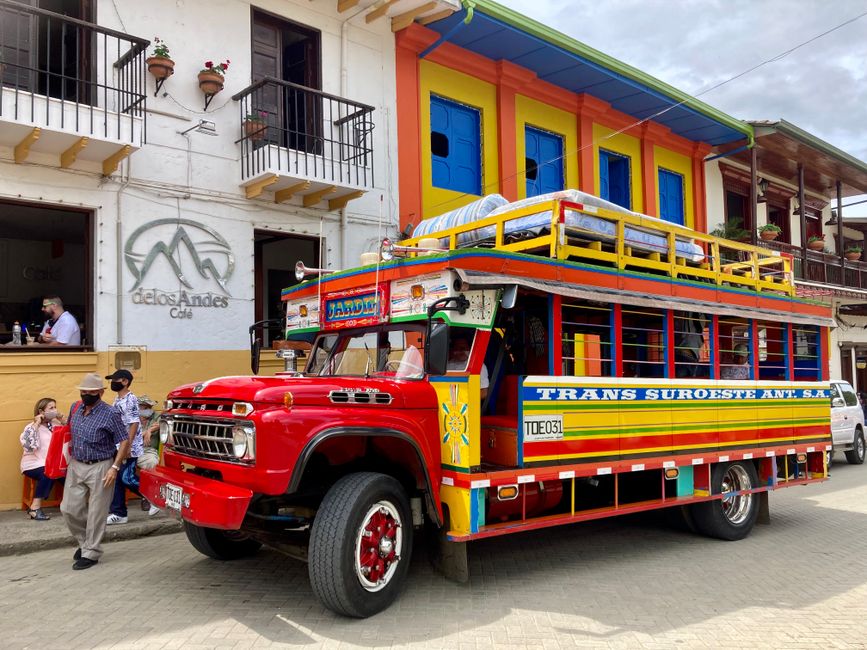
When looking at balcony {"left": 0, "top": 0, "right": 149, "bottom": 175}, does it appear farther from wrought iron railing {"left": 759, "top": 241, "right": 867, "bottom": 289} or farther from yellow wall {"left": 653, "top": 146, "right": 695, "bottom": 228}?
wrought iron railing {"left": 759, "top": 241, "right": 867, "bottom": 289}

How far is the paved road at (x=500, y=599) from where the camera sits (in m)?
4.84

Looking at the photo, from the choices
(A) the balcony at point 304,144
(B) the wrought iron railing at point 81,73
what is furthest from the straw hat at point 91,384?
(A) the balcony at point 304,144

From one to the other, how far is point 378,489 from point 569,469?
1908 millimetres

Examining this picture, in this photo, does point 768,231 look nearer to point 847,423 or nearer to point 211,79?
point 847,423

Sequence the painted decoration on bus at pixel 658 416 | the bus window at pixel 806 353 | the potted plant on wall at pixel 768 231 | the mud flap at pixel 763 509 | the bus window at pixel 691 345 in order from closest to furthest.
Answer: the painted decoration on bus at pixel 658 416
the bus window at pixel 691 345
the mud flap at pixel 763 509
the bus window at pixel 806 353
the potted plant on wall at pixel 768 231

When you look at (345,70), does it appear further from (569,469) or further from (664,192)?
(664,192)

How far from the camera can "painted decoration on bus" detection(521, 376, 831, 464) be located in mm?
6121

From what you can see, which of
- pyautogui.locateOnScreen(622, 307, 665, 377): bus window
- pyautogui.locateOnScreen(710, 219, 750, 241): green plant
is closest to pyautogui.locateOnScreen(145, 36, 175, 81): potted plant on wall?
pyautogui.locateOnScreen(622, 307, 665, 377): bus window

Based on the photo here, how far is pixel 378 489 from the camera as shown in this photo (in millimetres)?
5145

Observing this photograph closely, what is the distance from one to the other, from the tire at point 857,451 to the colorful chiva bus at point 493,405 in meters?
7.85

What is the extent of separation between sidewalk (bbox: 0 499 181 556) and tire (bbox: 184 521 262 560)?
2.85ft

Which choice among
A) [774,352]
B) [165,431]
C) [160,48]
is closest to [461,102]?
[160,48]

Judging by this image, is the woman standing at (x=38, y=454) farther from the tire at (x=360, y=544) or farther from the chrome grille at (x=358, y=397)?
the chrome grille at (x=358, y=397)

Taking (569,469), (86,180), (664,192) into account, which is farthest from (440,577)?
(664,192)
